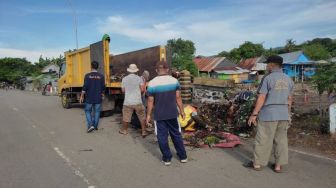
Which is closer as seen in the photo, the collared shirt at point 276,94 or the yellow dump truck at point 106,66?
the collared shirt at point 276,94

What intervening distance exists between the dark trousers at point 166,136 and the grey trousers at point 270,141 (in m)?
1.32

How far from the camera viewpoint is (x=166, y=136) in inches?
251

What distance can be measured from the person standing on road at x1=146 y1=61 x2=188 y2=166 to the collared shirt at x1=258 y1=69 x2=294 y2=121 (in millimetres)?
1490

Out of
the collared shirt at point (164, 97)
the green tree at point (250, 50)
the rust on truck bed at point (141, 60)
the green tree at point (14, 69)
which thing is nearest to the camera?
the collared shirt at point (164, 97)

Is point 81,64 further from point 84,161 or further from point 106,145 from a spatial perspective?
point 84,161

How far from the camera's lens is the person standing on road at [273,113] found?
5715mm

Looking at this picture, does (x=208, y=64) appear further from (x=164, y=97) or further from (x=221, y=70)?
(x=164, y=97)

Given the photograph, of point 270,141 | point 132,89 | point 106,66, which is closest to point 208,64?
point 106,66

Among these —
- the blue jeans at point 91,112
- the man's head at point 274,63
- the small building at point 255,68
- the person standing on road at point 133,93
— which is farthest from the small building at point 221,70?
the man's head at point 274,63

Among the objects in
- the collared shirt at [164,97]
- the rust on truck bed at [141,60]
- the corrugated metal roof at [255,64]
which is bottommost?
the collared shirt at [164,97]

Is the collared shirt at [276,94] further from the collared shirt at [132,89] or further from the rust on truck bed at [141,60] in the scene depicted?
the rust on truck bed at [141,60]

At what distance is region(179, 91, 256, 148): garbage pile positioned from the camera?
7938mm

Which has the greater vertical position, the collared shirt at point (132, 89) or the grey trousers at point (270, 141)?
the collared shirt at point (132, 89)

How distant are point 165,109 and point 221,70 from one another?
146ft
